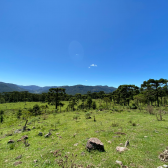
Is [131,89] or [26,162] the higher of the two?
[131,89]

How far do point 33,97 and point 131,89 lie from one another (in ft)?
397

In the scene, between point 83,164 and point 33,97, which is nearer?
point 83,164

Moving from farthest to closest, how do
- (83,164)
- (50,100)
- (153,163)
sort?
(50,100)
(83,164)
(153,163)

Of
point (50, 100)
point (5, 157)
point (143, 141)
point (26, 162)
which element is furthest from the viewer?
point (50, 100)

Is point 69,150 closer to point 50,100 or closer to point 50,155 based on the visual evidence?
point 50,155

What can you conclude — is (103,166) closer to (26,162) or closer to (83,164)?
(83,164)

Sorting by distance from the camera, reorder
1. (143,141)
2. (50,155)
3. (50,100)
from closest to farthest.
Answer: (50,155)
(143,141)
(50,100)

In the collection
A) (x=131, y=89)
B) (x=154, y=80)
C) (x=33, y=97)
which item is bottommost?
(x=33, y=97)

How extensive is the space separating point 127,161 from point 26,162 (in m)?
8.73

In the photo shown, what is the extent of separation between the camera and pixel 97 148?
8461mm

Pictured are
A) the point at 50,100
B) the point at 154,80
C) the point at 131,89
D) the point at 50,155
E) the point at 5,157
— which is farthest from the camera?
the point at 131,89

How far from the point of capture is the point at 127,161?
6.63 metres

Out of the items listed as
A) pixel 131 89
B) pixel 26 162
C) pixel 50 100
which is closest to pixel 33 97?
pixel 50 100

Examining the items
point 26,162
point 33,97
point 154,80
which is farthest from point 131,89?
point 33,97
